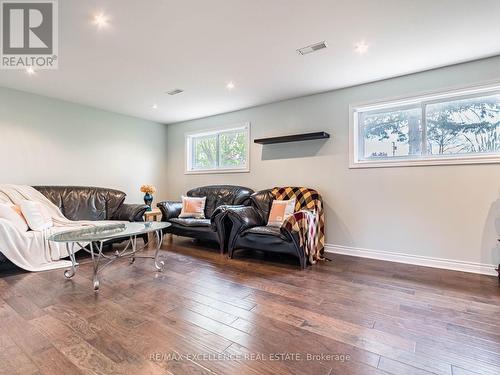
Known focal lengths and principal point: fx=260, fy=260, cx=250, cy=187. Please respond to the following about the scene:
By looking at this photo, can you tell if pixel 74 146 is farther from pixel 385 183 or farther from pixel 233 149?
pixel 385 183

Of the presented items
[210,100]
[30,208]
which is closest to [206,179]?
[210,100]

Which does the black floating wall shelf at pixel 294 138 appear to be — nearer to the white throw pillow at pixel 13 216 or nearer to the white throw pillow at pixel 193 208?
the white throw pillow at pixel 193 208

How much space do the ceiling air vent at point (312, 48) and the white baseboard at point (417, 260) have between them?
2.60 m

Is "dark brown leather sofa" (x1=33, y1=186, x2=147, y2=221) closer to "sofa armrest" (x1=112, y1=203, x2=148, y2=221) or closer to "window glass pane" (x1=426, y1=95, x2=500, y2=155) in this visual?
"sofa armrest" (x1=112, y1=203, x2=148, y2=221)

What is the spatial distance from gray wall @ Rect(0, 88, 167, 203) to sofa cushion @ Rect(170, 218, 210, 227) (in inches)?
65.2

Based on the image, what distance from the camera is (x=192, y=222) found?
4.04m

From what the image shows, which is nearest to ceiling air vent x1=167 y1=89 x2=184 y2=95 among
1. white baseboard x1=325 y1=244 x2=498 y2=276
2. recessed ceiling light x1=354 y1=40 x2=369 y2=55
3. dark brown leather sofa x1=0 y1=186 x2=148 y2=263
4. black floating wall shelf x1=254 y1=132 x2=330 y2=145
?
black floating wall shelf x1=254 y1=132 x2=330 y2=145

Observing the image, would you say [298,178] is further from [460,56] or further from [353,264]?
[460,56]

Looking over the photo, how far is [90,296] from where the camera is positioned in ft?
7.42

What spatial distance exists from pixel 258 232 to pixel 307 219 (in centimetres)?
63

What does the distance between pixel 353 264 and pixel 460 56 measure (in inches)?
103

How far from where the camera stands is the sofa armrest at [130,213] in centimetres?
400

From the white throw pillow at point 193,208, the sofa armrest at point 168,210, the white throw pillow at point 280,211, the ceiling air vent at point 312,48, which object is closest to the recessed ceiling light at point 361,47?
the ceiling air vent at point 312,48

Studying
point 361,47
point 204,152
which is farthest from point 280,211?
point 204,152
